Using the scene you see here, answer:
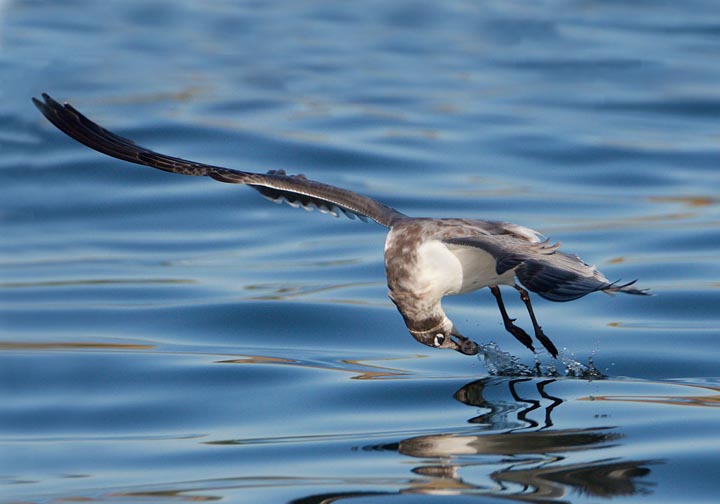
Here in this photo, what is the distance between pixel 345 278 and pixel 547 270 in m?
5.97

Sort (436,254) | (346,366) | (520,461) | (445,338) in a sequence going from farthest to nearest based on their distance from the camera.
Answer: (346,366), (445,338), (436,254), (520,461)

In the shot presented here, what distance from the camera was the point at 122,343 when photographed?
10922 mm

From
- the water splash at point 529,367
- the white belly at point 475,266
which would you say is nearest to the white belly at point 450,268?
the white belly at point 475,266

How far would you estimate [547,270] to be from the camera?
7156 mm

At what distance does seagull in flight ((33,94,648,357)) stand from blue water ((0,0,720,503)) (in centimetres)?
60

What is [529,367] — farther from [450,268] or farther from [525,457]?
[525,457]

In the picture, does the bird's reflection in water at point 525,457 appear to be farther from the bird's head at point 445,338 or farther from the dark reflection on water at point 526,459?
the bird's head at point 445,338

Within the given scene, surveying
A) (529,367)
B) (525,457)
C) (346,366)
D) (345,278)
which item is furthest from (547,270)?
(345,278)

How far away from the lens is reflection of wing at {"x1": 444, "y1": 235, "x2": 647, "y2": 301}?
276 inches

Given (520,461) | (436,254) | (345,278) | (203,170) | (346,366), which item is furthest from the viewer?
(345,278)

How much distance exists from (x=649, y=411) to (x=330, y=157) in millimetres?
10909

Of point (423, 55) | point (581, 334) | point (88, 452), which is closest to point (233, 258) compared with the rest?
point (581, 334)

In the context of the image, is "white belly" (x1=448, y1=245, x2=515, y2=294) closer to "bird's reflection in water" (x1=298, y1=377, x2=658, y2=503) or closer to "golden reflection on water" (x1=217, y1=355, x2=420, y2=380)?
"bird's reflection in water" (x1=298, y1=377, x2=658, y2=503)

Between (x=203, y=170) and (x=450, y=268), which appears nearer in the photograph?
(x=450, y=268)
